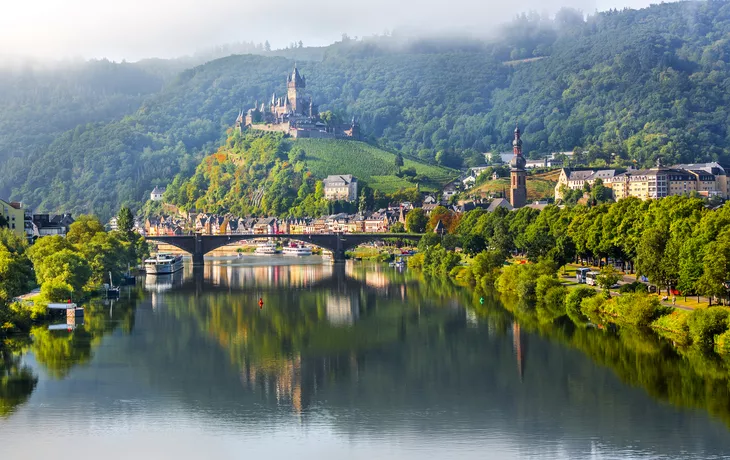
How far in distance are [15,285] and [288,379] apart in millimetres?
16605

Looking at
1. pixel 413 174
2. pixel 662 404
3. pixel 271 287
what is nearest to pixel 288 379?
pixel 662 404

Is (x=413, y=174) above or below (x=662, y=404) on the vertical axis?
above

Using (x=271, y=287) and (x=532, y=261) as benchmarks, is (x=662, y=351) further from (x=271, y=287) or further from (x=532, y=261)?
(x=271, y=287)

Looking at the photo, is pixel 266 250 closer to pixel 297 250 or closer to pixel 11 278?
pixel 297 250

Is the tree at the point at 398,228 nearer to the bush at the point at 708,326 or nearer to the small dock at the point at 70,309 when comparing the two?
the small dock at the point at 70,309

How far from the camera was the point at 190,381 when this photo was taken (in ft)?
145

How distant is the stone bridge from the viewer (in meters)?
118

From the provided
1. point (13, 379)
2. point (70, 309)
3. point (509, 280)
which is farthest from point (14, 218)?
point (13, 379)

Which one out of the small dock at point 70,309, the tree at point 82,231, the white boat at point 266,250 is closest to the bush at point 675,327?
the small dock at point 70,309

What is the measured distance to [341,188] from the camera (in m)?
181

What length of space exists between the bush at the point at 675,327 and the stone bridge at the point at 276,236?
68.1m

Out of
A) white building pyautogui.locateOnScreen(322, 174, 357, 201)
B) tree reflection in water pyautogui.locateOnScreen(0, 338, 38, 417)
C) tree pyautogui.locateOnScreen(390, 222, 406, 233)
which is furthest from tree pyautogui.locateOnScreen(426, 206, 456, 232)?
tree reflection in water pyautogui.locateOnScreen(0, 338, 38, 417)

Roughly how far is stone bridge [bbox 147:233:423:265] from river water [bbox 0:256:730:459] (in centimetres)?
5335

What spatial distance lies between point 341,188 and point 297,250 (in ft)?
111
